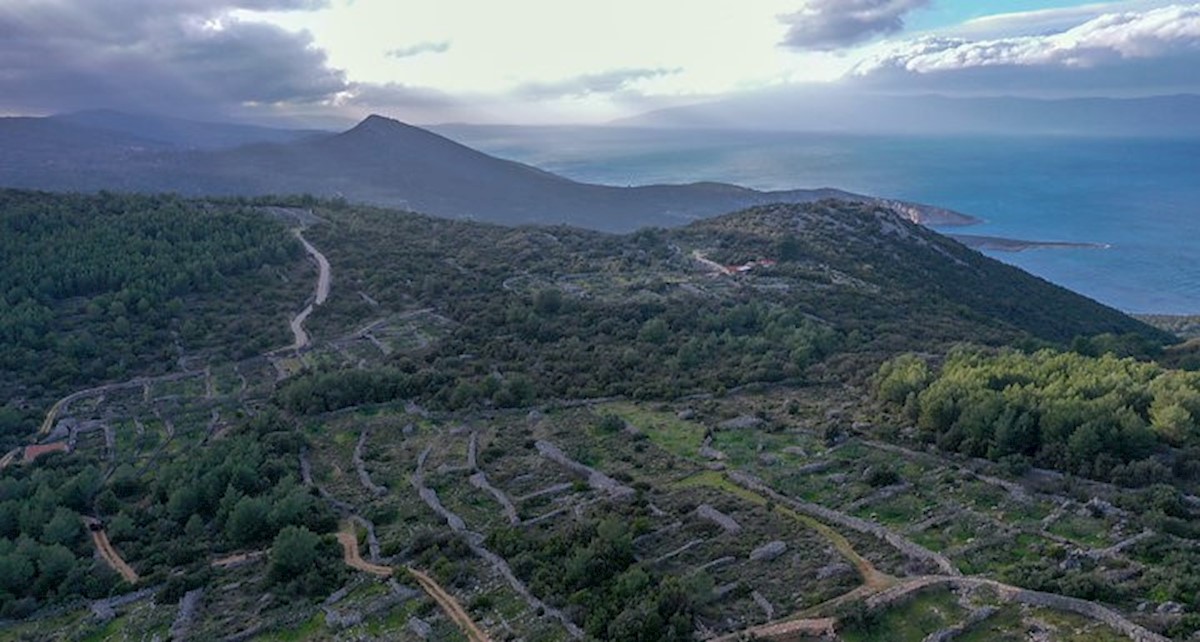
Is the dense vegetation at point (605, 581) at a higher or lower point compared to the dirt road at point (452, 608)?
higher

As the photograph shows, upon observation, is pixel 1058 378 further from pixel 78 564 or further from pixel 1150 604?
pixel 78 564

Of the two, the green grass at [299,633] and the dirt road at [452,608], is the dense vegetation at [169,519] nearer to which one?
the green grass at [299,633]

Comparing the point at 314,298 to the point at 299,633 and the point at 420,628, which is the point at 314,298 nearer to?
the point at 299,633

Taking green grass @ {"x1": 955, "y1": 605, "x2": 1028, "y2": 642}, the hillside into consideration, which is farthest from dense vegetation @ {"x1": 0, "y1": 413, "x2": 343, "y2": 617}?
green grass @ {"x1": 955, "y1": 605, "x2": 1028, "y2": 642}

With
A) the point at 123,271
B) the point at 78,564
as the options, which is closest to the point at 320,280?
the point at 123,271

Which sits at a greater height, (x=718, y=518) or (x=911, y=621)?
(x=911, y=621)

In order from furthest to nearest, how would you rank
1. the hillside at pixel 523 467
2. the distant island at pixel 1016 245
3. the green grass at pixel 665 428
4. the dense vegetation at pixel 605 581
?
the distant island at pixel 1016 245 < the green grass at pixel 665 428 < the hillside at pixel 523 467 < the dense vegetation at pixel 605 581

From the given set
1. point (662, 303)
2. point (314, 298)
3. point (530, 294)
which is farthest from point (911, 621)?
→ point (314, 298)

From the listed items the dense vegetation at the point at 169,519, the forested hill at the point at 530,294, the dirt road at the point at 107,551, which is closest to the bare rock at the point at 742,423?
the forested hill at the point at 530,294
